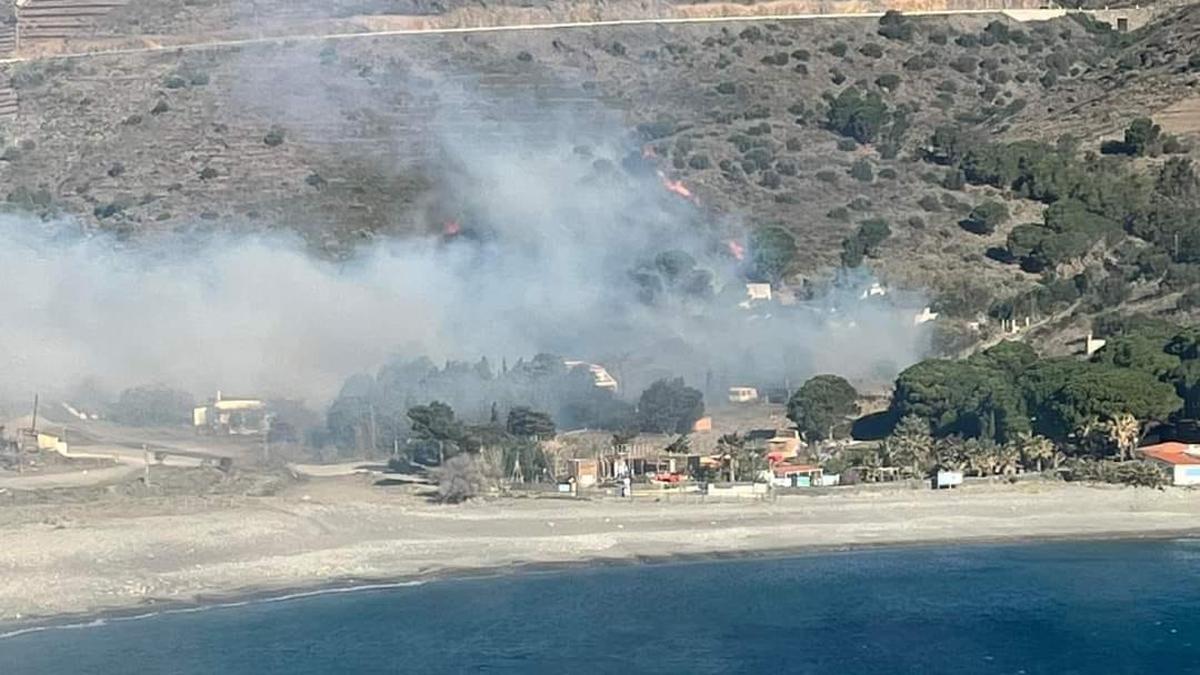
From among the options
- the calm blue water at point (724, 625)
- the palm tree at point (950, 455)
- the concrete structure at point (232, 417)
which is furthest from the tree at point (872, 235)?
the calm blue water at point (724, 625)

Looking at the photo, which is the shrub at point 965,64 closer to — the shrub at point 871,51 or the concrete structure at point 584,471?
the shrub at point 871,51

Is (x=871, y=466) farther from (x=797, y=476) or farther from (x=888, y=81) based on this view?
(x=888, y=81)

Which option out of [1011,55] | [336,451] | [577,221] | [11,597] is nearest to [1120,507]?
[336,451]

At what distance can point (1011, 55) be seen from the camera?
7494cm

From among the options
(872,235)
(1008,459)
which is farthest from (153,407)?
(872,235)

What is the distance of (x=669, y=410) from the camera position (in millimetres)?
46250

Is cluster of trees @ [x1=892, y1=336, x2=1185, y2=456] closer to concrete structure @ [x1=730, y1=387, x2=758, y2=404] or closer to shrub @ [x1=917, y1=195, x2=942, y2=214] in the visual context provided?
concrete structure @ [x1=730, y1=387, x2=758, y2=404]

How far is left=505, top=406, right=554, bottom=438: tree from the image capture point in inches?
1754

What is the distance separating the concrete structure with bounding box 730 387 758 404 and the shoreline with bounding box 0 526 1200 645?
9525mm

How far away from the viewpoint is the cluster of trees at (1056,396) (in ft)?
141

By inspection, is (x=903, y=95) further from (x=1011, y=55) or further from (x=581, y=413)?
(x=581, y=413)

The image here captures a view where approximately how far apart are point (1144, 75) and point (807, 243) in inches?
552

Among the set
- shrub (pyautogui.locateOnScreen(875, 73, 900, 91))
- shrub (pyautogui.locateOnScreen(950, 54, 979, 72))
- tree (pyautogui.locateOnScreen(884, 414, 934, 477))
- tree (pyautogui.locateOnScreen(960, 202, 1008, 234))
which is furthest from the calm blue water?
shrub (pyautogui.locateOnScreen(950, 54, 979, 72))

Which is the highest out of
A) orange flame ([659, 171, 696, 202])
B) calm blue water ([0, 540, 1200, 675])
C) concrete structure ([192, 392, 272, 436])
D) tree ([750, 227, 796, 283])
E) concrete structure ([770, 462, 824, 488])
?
orange flame ([659, 171, 696, 202])
